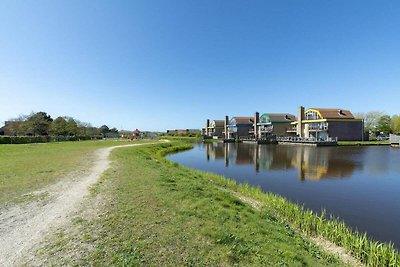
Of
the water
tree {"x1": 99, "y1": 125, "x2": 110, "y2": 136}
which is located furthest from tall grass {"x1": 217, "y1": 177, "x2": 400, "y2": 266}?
tree {"x1": 99, "y1": 125, "x2": 110, "y2": 136}

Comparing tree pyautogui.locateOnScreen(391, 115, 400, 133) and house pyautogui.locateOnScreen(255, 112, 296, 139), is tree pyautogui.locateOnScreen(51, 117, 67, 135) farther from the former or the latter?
tree pyautogui.locateOnScreen(391, 115, 400, 133)

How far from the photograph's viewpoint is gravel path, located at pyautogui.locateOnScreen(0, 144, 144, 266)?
5.18 metres

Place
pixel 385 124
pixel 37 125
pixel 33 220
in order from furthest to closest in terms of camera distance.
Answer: pixel 385 124
pixel 37 125
pixel 33 220

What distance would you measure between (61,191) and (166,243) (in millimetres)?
6621

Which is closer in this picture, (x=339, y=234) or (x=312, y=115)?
(x=339, y=234)

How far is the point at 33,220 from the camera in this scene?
270 inches

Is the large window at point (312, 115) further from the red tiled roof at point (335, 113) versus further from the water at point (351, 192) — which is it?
the water at point (351, 192)

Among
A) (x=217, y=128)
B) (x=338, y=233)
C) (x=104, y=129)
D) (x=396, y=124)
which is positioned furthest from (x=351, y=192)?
(x=104, y=129)

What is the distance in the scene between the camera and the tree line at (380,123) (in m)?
83.1

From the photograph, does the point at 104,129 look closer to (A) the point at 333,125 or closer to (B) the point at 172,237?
(A) the point at 333,125

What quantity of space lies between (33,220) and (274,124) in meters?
80.5

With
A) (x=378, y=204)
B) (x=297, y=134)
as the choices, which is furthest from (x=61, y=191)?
(x=297, y=134)

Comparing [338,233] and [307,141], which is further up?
→ [307,141]

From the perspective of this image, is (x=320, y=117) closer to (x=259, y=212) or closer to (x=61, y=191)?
(x=259, y=212)
